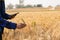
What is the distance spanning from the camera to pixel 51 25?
73.1 inches

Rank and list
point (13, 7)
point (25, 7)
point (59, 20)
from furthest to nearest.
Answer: point (25, 7), point (13, 7), point (59, 20)

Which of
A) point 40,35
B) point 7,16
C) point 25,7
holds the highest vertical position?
point 7,16

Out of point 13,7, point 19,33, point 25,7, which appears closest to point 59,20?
point 19,33

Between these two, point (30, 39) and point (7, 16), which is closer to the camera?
point (7, 16)

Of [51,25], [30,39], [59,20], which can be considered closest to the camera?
[30,39]

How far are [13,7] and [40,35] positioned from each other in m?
1.72

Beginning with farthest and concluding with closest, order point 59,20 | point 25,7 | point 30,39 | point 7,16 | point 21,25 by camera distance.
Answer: point 25,7, point 59,20, point 30,39, point 7,16, point 21,25

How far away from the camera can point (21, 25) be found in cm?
102

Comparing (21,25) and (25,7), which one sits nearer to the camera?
(21,25)

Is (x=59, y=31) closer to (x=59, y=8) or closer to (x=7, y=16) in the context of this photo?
(x=7, y=16)

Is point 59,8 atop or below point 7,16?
below

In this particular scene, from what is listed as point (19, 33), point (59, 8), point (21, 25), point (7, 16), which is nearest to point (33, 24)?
point (19, 33)

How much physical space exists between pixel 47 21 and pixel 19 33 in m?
0.34

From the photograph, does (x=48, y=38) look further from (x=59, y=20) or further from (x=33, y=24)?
(x=59, y=20)
